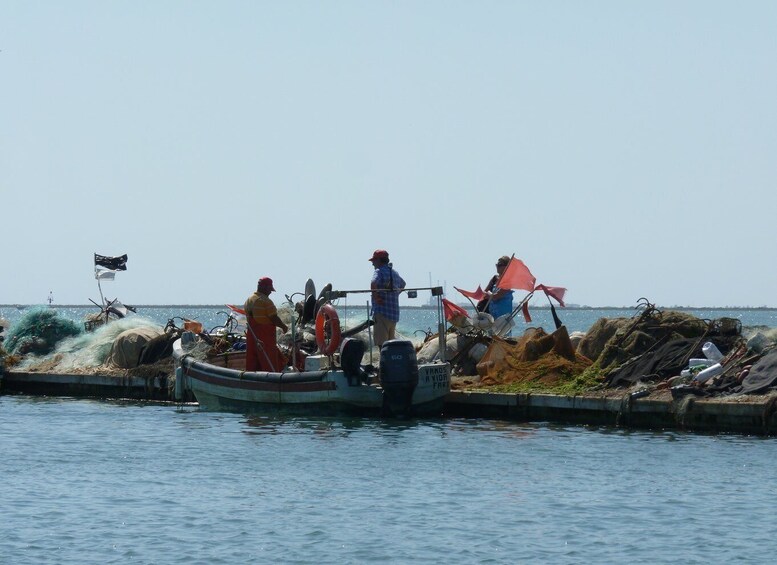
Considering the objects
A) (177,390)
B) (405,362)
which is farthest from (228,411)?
(405,362)

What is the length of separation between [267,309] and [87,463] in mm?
4295

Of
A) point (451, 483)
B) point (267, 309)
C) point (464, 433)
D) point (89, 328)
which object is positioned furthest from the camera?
point (89, 328)

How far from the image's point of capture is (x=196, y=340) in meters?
23.6

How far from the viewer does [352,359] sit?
1912 cm

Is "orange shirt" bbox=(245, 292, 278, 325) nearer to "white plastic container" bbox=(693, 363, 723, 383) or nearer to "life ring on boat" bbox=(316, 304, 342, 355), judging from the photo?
"life ring on boat" bbox=(316, 304, 342, 355)

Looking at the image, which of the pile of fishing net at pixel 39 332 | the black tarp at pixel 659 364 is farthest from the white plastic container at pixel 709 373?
the pile of fishing net at pixel 39 332

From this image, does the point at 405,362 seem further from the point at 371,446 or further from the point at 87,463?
the point at 87,463

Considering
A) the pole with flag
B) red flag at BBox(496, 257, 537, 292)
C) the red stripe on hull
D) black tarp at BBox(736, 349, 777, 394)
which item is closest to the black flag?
the pole with flag

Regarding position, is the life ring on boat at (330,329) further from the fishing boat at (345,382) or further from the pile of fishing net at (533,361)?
the pile of fishing net at (533,361)

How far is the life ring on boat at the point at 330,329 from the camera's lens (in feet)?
65.3

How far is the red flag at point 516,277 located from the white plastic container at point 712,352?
3.51 m

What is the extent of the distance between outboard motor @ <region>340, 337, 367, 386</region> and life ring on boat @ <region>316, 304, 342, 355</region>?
53 cm

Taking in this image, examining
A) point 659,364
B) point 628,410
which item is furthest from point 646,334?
point 628,410

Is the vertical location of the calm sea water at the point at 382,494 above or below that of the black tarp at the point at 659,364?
below
